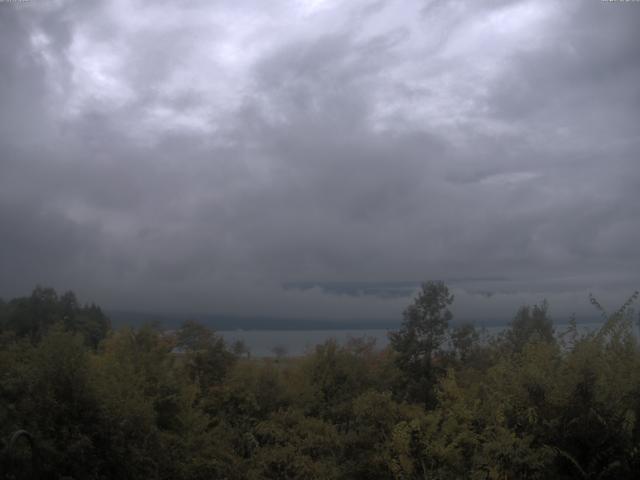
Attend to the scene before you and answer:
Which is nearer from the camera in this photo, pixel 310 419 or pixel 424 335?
pixel 310 419

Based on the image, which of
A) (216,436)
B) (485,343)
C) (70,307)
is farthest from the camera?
(70,307)

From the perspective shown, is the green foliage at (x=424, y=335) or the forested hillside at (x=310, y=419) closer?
the forested hillside at (x=310, y=419)

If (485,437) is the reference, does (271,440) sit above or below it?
below

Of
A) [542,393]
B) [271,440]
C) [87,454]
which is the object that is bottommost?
[271,440]

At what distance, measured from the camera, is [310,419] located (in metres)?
27.6

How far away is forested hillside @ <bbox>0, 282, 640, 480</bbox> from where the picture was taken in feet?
36.1

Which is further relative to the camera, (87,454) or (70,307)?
(70,307)

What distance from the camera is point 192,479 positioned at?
19.7 metres

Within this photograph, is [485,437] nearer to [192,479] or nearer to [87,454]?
[87,454]

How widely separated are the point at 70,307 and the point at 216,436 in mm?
30946

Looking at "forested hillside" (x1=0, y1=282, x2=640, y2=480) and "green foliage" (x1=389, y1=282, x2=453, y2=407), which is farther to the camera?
"green foliage" (x1=389, y1=282, x2=453, y2=407)

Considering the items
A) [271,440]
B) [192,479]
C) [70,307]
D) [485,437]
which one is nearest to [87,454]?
[192,479]

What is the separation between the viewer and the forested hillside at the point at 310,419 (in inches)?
433

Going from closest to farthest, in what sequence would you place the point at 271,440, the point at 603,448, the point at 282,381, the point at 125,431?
the point at 603,448 → the point at 125,431 → the point at 271,440 → the point at 282,381
